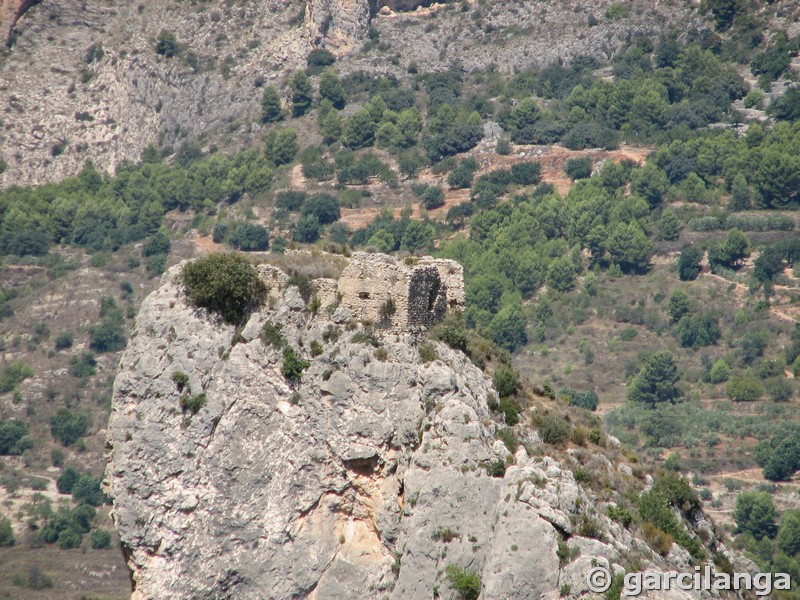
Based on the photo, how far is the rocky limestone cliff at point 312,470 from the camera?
132 feet

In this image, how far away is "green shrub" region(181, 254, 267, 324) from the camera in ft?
144

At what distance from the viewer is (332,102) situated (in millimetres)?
167375

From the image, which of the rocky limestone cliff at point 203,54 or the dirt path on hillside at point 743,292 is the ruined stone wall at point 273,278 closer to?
the dirt path on hillside at point 743,292

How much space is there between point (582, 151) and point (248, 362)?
112 meters

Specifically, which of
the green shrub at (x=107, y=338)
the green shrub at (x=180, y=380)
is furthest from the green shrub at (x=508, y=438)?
the green shrub at (x=107, y=338)

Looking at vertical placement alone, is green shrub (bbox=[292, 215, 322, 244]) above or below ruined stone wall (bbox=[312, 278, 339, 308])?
below

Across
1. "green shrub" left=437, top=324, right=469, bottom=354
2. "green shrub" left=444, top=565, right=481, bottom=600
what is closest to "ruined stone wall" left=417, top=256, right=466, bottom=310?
"green shrub" left=437, top=324, right=469, bottom=354

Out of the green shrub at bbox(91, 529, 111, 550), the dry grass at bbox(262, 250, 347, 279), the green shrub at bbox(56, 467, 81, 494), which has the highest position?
the dry grass at bbox(262, 250, 347, 279)

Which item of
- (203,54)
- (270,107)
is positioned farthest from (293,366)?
(203,54)

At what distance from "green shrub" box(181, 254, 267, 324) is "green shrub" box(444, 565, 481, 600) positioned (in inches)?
400

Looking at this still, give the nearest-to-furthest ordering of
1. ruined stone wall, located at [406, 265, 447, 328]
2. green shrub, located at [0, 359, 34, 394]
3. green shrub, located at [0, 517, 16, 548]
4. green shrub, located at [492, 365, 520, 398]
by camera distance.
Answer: ruined stone wall, located at [406, 265, 447, 328] → green shrub, located at [492, 365, 520, 398] → green shrub, located at [0, 517, 16, 548] → green shrub, located at [0, 359, 34, 394]

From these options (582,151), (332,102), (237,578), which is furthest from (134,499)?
(332,102)

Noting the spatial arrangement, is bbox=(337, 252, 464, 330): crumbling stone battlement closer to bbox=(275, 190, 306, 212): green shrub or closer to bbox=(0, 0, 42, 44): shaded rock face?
bbox=(275, 190, 306, 212): green shrub

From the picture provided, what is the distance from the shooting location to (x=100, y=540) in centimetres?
9912
